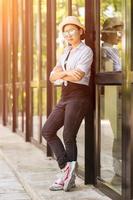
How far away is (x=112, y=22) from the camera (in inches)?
226

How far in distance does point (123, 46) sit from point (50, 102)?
12.1ft

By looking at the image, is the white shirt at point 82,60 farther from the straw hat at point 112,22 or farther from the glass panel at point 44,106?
the glass panel at point 44,106

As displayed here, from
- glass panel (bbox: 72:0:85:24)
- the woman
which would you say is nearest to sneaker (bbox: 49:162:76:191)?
the woman

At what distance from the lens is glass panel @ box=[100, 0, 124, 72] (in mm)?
5523

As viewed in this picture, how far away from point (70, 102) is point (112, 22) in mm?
901

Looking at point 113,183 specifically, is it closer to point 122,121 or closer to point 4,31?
point 122,121

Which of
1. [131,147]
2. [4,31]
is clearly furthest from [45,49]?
[4,31]

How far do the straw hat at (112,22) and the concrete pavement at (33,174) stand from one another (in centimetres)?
166

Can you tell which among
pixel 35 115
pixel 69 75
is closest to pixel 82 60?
pixel 69 75

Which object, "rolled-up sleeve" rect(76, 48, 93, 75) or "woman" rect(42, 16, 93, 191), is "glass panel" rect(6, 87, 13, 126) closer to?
"woman" rect(42, 16, 93, 191)

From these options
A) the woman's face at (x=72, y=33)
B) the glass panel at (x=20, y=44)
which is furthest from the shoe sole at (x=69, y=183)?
the glass panel at (x=20, y=44)

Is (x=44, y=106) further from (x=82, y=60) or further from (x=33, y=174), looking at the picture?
(x=82, y=60)

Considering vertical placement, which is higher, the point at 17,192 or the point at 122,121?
the point at 122,121

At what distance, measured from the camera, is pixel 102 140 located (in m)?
6.16
